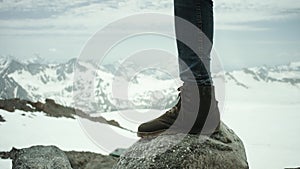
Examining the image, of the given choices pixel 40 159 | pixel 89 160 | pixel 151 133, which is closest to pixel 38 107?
pixel 89 160

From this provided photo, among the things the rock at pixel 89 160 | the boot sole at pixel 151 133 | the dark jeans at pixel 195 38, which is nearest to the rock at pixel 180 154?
the boot sole at pixel 151 133

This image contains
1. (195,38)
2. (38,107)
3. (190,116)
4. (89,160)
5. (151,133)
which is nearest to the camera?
(195,38)

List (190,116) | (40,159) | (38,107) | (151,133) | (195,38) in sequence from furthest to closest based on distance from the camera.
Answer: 1. (38,107)
2. (40,159)
3. (151,133)
4. (190,116)
5. (195,38)

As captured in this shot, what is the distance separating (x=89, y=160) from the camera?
340cm

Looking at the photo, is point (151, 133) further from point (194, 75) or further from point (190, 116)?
point (194, 75)

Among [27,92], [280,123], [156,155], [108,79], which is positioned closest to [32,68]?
[27,92]

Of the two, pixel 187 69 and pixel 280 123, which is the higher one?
pixel 187 69

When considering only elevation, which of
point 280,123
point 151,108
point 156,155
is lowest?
point 280,123

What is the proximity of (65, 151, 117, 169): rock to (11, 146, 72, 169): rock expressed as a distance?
19.8 inches

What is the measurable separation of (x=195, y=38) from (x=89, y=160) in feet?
8.26

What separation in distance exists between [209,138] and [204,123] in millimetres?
146

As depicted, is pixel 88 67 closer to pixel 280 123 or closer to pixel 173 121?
pixel 173 121

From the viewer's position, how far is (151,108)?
3.03m

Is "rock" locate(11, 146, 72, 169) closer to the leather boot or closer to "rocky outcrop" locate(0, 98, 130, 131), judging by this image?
the leather boot
